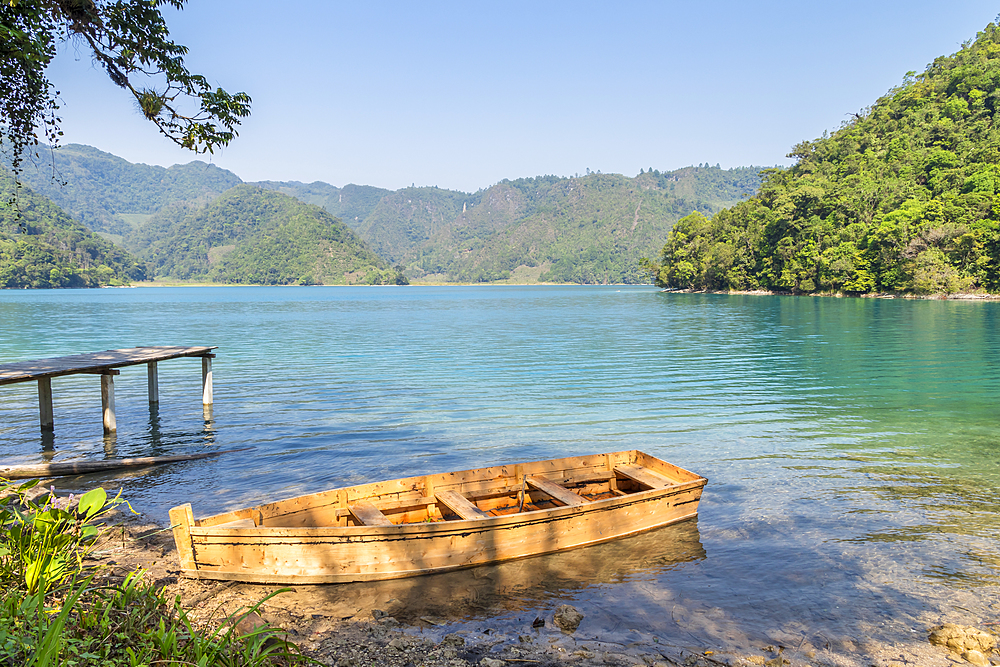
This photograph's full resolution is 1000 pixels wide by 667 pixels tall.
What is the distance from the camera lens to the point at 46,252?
6496 inches

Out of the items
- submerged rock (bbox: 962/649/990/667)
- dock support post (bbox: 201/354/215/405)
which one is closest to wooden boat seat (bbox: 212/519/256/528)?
submerged rock (bbox: 962/649/990/667)

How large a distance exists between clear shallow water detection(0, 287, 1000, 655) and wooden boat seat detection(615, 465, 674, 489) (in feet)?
2.69

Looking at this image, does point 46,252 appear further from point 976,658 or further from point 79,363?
point 976,658

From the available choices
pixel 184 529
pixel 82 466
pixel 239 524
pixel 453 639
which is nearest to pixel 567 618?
pixel 453 639

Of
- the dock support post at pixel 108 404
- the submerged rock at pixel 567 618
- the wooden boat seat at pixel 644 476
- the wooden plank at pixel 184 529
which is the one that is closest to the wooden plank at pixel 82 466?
the dock support post at pixel 108 404

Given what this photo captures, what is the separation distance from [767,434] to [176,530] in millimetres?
13989

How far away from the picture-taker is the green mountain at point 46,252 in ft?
519

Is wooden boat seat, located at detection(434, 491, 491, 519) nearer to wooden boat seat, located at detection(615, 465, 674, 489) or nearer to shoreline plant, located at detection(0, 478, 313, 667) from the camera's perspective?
wooden boat seat, located at detection(615, 465, 674, 489)

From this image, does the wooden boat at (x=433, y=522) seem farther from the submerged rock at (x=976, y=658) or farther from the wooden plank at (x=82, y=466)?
the wooden plank at (x=82, y=466)

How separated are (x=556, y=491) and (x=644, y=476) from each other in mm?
1777

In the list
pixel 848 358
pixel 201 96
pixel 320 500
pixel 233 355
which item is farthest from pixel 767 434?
pixel 233 355

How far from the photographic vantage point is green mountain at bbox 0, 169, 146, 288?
519ft

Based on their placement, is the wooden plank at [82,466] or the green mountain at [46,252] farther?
the green mountain at [46,252]

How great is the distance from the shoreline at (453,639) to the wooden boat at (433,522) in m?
0.31
